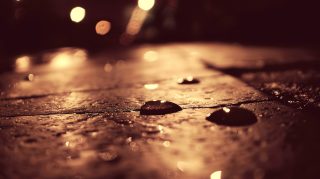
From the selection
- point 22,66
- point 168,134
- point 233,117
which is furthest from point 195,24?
point 168,134

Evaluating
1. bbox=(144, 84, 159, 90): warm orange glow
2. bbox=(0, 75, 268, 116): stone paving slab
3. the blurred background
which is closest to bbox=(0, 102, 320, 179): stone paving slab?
bbox=(0, 75, 268, 116): stone paving slab

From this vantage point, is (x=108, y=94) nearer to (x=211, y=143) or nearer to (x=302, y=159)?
(x=211, y=143)

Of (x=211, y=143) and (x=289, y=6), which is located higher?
(x=289, y=6)

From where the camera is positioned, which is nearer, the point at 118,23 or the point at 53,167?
the point at 53,167

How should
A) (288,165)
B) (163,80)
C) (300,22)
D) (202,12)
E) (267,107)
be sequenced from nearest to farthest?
(288,165) < (267,107) < (163,80) < (300,22) < (202,12)

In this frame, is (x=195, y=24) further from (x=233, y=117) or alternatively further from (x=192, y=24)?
(x=233, y=117)

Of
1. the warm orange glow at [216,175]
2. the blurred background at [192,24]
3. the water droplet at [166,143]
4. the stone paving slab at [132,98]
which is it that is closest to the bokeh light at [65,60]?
the blurred background at [192,24]

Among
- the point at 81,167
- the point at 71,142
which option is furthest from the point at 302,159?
the point at 71,142
